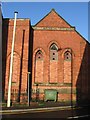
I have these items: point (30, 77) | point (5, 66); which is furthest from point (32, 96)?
point (5, 66)

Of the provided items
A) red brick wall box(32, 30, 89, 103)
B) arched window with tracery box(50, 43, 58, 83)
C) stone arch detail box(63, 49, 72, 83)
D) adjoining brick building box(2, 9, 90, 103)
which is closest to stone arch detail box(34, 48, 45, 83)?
adjoining brick building box(2, 9, 90, 103)

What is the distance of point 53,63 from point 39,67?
6.12 feet

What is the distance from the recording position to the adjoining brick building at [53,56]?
1357 inches

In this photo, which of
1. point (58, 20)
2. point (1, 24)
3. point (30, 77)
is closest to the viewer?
point (1, 24)

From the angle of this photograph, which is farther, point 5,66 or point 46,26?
point 46,26

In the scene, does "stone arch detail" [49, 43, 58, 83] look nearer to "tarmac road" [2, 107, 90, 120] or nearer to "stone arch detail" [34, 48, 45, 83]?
"stone arch detail" [34, 48, 45, 83]

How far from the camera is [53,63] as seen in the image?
37312 millimetres

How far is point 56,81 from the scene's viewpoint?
121ft

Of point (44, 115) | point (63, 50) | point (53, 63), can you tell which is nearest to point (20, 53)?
point (53, 63)

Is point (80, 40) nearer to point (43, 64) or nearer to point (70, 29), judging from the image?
point (70, 29)

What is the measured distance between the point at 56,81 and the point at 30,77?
127 inches

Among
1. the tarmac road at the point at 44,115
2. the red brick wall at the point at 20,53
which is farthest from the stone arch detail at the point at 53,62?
the tarmac road at the point at 44,115

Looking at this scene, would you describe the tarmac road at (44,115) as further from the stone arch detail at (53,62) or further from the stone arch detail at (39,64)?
the stone arch detail at (53,62)

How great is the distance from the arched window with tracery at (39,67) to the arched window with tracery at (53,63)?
49.8 inches
